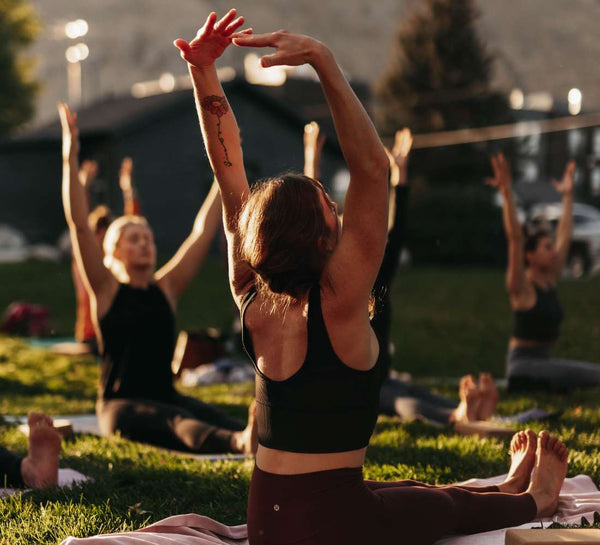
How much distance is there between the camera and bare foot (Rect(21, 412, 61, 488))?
14.6ft

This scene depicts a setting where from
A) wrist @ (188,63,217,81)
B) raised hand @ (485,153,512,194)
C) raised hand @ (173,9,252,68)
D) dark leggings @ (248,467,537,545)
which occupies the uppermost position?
raised hand @ (173,9,252,68)

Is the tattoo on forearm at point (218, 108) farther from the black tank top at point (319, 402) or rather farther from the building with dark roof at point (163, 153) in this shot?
the building with dark roof at point (163, 153)

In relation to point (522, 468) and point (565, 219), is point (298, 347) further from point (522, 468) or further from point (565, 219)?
point (565, 219)

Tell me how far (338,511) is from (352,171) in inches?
41.2

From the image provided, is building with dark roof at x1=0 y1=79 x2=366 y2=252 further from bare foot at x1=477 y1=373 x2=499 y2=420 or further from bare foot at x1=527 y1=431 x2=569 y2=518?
bare foot at x1=527 y1=431 x2=569 y2=518

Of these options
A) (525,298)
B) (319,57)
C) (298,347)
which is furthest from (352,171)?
(525,298)

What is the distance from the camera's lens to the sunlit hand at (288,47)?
2.59m

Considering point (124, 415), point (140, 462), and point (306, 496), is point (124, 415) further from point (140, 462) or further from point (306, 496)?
point (306, 496)

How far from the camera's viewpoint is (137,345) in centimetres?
566

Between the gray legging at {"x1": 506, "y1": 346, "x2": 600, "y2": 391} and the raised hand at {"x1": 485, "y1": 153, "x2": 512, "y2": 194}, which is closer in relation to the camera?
the raised hand at {"x1": 485, "y1": 153, "x2": 512, "y2": 194}

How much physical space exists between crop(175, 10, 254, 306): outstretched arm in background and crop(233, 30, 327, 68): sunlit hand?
607mm

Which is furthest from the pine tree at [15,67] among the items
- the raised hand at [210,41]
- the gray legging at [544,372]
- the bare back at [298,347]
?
the bare back at [298,347]

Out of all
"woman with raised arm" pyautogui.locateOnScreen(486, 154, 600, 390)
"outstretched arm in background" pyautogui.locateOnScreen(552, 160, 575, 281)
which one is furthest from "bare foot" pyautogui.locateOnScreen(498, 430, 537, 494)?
"outstretched arm in background" pyautogui.locateOnScreen(552, 160, 575, 281)

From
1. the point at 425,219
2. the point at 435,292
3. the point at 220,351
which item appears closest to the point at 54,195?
the point at 425,219
